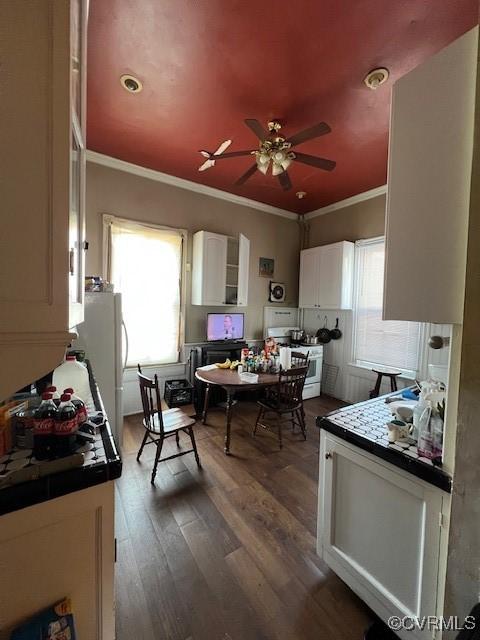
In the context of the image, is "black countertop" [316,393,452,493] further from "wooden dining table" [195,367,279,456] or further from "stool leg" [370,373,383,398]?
"stool leg" [370,373,383,398]

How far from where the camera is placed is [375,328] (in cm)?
380

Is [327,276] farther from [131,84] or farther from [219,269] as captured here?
[131,84]

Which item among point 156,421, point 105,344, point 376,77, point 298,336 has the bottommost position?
point 156,421

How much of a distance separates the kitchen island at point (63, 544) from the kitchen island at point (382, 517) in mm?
1006

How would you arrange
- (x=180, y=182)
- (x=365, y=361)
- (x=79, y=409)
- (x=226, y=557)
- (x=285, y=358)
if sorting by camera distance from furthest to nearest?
(x=365, y=361), (x=180, y=182), (x=285, y=358), (x=226, y=557), (x=79, y=409)

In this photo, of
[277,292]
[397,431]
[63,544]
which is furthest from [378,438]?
[277,292]

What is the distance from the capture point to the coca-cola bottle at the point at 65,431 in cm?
89

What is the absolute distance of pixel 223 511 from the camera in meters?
1.83

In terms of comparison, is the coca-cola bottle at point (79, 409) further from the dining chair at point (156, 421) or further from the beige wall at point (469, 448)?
the beige wall at point (469, 448)

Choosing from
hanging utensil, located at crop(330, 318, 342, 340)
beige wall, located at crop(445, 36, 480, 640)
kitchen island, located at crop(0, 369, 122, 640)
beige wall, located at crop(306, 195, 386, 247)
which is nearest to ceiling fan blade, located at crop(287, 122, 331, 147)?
beige wall, located at crop(445, 36, 480, 640)

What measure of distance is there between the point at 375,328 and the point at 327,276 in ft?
3.47

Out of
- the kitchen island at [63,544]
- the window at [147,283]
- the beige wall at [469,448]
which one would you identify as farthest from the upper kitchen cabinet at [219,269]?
the beige wall at [469,448]

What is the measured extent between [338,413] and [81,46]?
1.96m

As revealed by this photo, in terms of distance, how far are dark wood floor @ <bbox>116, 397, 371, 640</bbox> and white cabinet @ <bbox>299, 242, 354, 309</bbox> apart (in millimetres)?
2469
